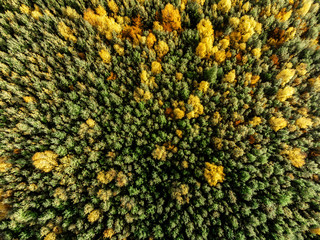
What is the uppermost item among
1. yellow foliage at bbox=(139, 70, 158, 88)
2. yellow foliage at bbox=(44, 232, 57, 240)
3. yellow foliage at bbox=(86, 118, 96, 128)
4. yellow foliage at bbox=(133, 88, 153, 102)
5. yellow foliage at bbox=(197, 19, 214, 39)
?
yellow foliage at bbox=(197, 19, 214, 39)

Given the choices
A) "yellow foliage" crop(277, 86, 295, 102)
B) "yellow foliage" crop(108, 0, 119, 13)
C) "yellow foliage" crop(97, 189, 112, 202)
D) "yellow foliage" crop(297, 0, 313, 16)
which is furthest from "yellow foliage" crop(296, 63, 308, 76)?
"yellow foliage" crop(97, 189, 112, 202)

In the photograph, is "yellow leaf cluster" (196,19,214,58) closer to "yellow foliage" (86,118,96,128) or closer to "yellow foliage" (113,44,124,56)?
"yellow foliage" (113,44,124,56)

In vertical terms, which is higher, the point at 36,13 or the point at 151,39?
the point at 151,39

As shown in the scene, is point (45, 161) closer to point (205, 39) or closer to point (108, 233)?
point (108, 233)

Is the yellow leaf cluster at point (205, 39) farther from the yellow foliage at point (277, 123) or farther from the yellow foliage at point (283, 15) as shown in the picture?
the yellow foliage at point (277, 123)

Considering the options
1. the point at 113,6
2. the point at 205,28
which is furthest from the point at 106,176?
the point at 205,28

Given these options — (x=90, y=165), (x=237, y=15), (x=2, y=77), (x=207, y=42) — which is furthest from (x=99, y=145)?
(x=237, y=15)
